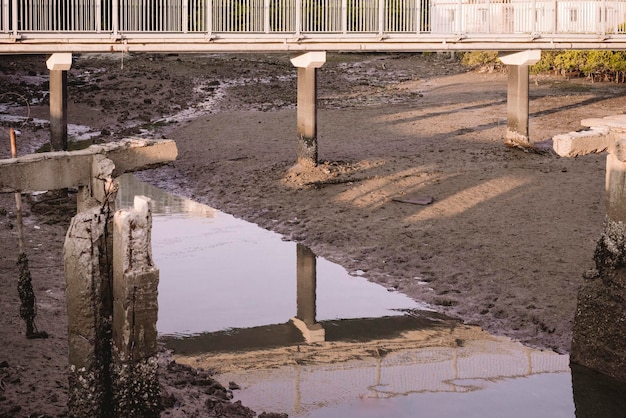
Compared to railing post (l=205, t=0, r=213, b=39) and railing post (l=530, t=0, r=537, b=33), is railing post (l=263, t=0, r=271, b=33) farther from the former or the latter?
railing post (l=530, t=0, r=537, b=33)

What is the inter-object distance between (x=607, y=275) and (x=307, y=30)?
469 inches

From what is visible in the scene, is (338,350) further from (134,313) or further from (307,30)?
(307,30)

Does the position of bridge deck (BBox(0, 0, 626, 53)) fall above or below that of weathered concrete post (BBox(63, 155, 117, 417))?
above

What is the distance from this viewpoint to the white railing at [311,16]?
68.5ft

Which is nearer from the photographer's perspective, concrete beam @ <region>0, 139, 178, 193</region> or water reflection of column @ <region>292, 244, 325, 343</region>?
concrete beam @ <region>0, 139, 178, 193</region>

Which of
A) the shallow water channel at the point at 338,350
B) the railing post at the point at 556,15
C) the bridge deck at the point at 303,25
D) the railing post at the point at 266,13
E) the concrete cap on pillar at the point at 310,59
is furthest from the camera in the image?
the railing post at the point at 556,15

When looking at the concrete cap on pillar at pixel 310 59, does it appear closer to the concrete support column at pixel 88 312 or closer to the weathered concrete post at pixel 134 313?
the concrete support column at pixel 88 312

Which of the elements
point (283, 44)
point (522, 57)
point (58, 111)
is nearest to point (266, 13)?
point (283, 44)

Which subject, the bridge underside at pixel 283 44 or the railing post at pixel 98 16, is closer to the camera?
the bridge underside at pixel 283 44

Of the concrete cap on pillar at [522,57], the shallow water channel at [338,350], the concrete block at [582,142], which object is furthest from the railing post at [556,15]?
the concrete block at [582,142]

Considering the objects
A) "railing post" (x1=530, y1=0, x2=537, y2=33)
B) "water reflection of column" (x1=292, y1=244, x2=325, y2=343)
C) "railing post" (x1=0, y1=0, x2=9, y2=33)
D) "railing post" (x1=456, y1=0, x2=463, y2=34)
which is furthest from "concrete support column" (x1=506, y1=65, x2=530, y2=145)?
"railing post" (x1=0, y1=0, x2=9, y2=33)

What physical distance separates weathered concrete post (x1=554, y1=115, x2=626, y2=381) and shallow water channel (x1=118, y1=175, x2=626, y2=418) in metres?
0.31

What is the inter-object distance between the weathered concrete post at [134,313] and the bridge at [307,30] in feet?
36.9

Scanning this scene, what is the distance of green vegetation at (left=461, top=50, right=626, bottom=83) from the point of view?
33875 mm
